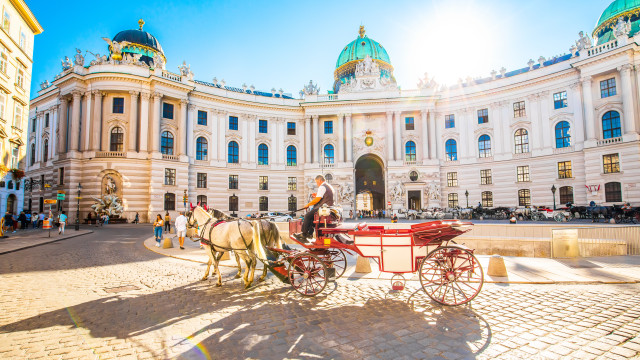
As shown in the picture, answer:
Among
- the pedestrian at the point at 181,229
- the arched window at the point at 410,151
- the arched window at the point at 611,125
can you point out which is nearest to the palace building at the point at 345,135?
the arched window at the point at 611,125

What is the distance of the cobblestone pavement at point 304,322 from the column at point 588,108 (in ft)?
106

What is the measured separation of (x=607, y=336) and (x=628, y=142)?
34.7 m

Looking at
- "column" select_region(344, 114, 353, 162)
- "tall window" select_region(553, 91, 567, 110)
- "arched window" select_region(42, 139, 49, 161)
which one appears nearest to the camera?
"tall window" select_region(553, 91, 567, 110)

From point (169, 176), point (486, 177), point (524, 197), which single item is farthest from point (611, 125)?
point (169, 176)

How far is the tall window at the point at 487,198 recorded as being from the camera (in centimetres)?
3653

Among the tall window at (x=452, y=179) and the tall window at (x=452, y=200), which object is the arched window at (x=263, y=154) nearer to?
the tall window at (x=452, y=179)

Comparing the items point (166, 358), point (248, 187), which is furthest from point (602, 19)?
point (166, 358)

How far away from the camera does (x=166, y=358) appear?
3824mm

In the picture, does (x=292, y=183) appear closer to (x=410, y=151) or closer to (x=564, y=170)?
(x=410, y=151)

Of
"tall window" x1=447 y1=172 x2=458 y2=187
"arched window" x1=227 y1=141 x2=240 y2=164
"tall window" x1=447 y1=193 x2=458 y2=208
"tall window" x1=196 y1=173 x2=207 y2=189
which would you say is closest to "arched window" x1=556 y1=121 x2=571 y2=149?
"tall window" x1=447 y1=172 x2=458 y2=187

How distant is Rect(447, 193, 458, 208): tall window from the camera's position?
3850 centimetres

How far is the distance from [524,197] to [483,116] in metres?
11.1

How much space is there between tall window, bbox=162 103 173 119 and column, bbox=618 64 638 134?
4848 cm

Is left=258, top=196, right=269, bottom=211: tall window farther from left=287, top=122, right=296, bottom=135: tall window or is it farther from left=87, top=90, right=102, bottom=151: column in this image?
left=87, top=90, right=102, bottom=151: column
